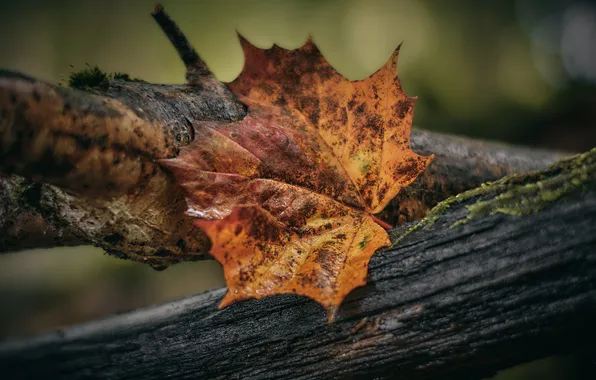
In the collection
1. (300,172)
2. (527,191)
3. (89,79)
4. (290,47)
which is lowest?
(527,191)

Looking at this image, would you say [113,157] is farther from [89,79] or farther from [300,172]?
[300,172]

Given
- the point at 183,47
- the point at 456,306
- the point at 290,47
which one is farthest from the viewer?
the point at 290,47

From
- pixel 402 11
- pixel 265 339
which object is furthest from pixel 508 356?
pixel 402 11

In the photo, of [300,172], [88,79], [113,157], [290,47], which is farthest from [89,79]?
[290,47]

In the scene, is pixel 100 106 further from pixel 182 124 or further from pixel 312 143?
pixel 312 143

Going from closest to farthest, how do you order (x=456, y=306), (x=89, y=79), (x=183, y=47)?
1. (x=456, y=306)
2. (x=89, y=79)
3. (x=183, y=47)

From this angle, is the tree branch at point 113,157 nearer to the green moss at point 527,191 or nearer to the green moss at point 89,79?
the green moss at point 89,79

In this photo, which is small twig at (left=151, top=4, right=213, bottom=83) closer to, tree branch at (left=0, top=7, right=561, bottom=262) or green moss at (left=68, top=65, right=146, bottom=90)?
tree branch at (left=0, top=7, right=561, bottom=262)
